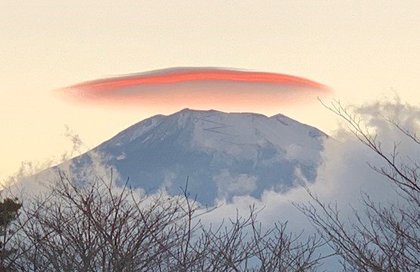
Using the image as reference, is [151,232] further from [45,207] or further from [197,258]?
[45,207]

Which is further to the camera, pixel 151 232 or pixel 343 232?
pixel 151 232

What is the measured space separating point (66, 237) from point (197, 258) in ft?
6.05

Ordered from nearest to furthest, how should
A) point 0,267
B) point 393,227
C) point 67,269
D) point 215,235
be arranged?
point 393,227 → point 0,267 → point 67,269 → point 215,235

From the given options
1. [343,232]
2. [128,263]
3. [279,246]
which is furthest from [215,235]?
[343,232]

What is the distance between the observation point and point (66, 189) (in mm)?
14359

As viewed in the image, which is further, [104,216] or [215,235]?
[215,235]

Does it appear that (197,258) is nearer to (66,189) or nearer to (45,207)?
(66,189)

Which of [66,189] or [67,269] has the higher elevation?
[66,189]

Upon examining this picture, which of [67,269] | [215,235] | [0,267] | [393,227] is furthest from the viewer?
[215,235]

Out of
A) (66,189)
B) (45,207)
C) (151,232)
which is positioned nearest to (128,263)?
(151,232)

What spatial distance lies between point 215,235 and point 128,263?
6.81ft

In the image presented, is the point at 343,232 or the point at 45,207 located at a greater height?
the point at 45,207

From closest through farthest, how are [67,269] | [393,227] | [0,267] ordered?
[393,227], [0,267], [67,269]

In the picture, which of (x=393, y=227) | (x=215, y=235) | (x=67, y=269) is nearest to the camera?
(x=393, y=227)
